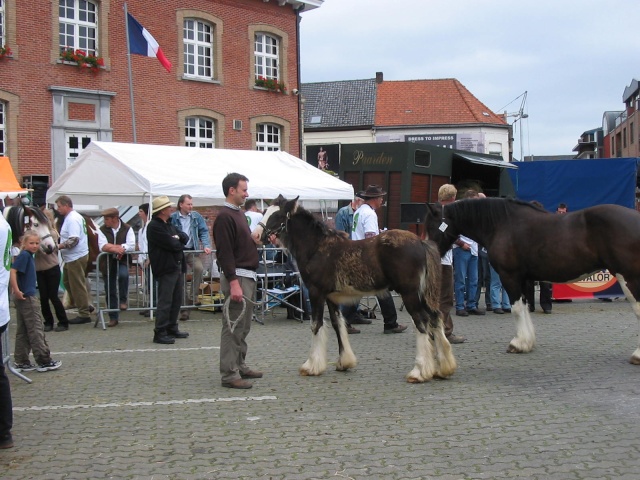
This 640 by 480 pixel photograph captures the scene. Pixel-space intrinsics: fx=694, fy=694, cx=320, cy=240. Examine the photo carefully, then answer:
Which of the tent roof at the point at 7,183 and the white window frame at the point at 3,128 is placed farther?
the white window frame at the point at 3,128

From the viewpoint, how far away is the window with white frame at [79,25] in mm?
22109

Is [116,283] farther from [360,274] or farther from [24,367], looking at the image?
[360,274]

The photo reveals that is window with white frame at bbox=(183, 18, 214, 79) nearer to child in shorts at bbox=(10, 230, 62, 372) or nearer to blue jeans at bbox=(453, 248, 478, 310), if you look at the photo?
blue jeans at bbox=(453, 248, 478, 310)

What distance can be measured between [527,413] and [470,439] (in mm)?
897

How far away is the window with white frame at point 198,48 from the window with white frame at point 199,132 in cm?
163

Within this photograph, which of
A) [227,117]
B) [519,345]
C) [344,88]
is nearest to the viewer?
[519,345]

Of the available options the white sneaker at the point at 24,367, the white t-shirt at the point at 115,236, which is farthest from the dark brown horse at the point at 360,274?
the white t-shirt at the point at 115,236

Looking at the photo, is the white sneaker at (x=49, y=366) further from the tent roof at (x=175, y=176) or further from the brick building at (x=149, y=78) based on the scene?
the brick building at (x=149, y=78)

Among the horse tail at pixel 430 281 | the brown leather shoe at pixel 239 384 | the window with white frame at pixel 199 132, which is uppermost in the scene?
the window with white frame at pixel 199 132

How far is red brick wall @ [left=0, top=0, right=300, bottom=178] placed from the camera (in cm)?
2114

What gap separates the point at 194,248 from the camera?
483 inches

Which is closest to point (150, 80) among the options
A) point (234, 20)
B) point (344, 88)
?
point (234, 20)

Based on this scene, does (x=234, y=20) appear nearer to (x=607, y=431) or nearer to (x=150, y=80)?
(x=150, y=80)

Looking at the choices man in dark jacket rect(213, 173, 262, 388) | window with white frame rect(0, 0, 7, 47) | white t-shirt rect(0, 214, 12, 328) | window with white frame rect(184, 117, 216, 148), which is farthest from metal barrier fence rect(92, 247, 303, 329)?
window with white frame rect(184, 117, 216, 148)
